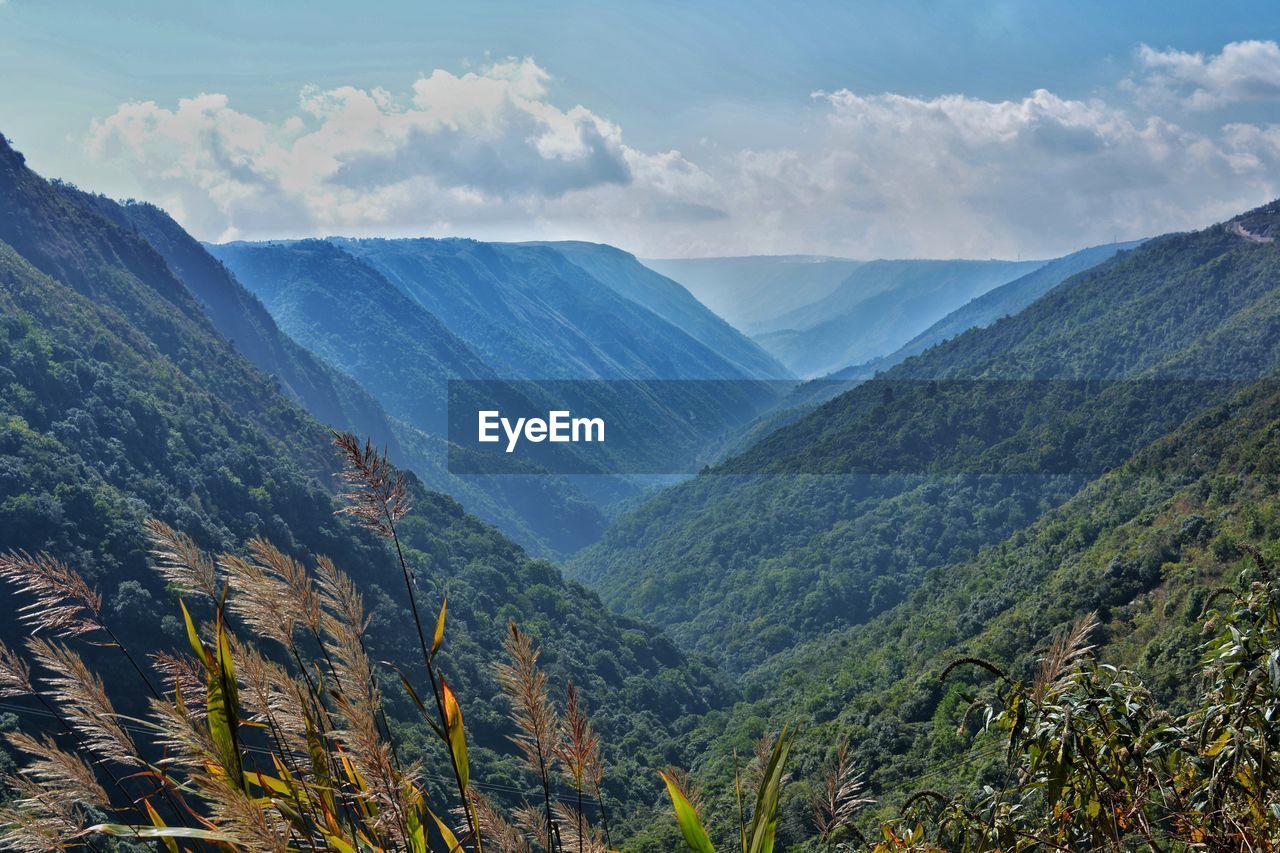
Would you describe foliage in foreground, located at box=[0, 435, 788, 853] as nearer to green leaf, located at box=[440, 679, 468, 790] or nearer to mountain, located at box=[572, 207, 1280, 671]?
green leaf, located at box=[440, 679, 468, 790]

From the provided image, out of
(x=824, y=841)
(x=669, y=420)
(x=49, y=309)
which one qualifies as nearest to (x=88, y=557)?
(x=49, y=309)

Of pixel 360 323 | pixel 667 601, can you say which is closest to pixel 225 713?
pixel 667 601

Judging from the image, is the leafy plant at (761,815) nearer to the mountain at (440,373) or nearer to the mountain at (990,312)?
the mountain at (440,373)

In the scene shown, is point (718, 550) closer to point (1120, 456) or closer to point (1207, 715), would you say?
point (1120, 456)

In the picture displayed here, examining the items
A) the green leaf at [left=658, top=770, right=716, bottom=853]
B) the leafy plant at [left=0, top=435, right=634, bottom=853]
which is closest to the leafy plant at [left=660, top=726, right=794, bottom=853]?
the green leaf at [left=658, top=770, right=716, bottom=853]

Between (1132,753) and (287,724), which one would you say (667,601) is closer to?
(1132,753)
